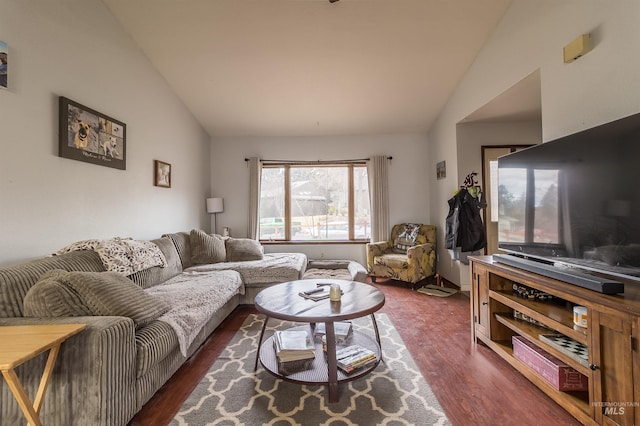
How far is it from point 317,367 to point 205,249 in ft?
7.48

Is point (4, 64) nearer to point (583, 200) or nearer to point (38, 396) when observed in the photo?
point (38, 396)

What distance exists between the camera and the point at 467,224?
3.35 m

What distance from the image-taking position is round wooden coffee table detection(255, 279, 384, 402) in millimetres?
1586

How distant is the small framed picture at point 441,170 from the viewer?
4031 mm

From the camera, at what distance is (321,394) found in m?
1.64

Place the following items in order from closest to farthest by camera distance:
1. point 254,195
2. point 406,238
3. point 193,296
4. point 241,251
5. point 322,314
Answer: point 322,314, point 193,296, point 241,251, point 406,238, point 254,195

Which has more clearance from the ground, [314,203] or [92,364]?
[314,203]

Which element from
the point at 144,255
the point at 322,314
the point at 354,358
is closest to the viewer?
the point at 322,314

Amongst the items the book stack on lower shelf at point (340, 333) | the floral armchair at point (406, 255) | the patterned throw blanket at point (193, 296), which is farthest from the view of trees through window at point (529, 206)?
the patterned throw blanket at point (193, 296)

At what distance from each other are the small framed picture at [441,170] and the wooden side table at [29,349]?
4183 millimetres

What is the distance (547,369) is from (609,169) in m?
1.14

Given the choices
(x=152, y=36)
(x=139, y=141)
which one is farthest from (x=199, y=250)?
(x=152, y=36)

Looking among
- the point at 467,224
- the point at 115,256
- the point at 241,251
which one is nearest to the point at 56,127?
the point at 115,256

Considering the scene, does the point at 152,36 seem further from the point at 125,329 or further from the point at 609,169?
the point at 609,169
